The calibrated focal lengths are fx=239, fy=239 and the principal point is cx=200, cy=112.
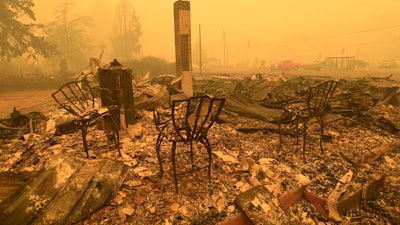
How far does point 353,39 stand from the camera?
80375mm

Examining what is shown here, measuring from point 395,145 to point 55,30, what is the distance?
3876cm

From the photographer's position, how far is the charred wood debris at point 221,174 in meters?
2.30

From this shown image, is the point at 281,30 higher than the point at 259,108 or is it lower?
higher

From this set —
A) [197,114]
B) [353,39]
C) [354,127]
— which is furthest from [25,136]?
[353,39]

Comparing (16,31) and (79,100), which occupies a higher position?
(16,31)

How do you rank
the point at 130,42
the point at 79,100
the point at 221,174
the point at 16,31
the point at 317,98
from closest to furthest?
1. the point at 221,174
2. the point at 317,98
3. the point at 79,100
4. the point at 16,31
5. the point at 130,42

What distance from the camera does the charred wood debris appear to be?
7.54 ft

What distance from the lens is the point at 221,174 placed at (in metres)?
3.04

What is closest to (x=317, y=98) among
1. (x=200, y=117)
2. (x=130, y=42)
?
(x=200, y=117)

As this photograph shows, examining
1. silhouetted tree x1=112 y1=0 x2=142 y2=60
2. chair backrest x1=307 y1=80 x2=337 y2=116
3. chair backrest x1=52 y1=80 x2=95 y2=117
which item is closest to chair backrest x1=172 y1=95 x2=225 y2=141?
chair backrest x1=307 y1=80 x2=337 y2=116

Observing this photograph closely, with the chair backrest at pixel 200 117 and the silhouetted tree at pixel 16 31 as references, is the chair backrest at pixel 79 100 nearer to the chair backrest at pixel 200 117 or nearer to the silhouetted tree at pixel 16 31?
the chair backrest at pixel 200 117

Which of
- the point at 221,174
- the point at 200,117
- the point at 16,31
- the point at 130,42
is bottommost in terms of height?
the point at 221,174

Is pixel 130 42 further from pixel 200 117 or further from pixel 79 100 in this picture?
pixel 200 117

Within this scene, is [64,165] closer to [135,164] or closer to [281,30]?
[135,164]
